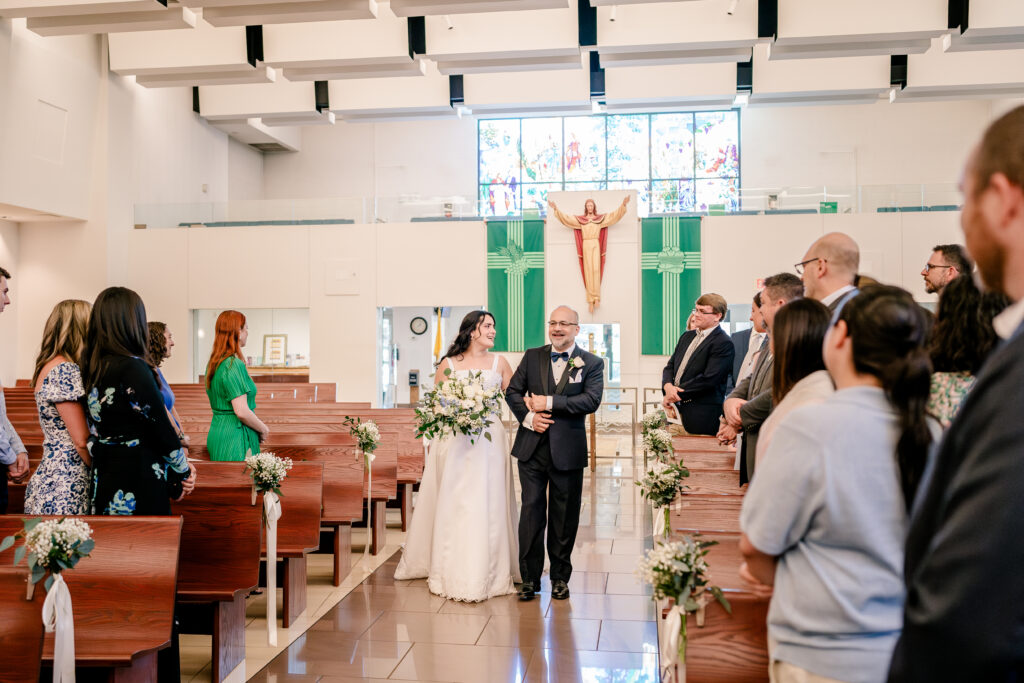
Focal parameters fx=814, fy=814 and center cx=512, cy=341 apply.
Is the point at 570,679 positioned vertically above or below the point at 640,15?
below

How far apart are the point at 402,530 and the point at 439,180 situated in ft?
44.6

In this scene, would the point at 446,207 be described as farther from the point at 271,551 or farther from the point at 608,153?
the point at 271,551

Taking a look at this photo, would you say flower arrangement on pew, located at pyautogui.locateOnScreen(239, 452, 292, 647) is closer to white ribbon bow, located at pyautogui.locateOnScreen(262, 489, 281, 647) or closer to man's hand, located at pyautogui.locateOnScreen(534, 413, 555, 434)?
white ribbon bow, located at pyautogui.locateOnScreen(262, 489, 281, 647)

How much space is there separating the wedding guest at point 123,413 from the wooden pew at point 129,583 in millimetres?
302

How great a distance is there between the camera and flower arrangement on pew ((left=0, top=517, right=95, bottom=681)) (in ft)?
8.42

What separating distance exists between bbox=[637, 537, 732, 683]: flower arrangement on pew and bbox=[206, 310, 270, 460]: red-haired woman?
3.11 metres

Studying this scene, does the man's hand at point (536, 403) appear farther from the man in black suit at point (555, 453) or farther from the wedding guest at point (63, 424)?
the wedding guest at point (63, 424)

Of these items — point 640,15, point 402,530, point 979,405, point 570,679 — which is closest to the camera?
point 979,405

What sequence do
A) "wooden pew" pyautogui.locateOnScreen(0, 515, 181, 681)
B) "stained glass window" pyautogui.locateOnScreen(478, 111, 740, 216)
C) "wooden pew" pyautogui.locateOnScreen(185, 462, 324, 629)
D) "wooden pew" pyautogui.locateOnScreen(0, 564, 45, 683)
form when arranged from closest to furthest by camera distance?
1. "wooden pew" pyautogui.locateOnScreen(0, 564, 45, 683)
2. "wooden pew" pyautogui.locateOnScreen(0, 515, 181, 681)
3. "wooden pew" pyautogui.locateOnScreen(185, 462, 324, 629)
4. "stained glass window" pyautogui.locateOnScreen(478, 111, 740, 216)

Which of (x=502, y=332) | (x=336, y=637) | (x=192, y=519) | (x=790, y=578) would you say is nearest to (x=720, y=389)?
(x=336, y=637)

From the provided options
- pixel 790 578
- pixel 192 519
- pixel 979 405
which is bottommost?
pixel 192 519

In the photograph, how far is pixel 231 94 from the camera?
14.7m

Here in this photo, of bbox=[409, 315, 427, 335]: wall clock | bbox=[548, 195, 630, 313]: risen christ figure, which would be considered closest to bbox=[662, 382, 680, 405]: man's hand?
bbox=[548, 195, 630, 313]: risen christ figure

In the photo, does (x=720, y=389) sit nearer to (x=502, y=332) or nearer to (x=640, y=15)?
(x=640, y=15)
